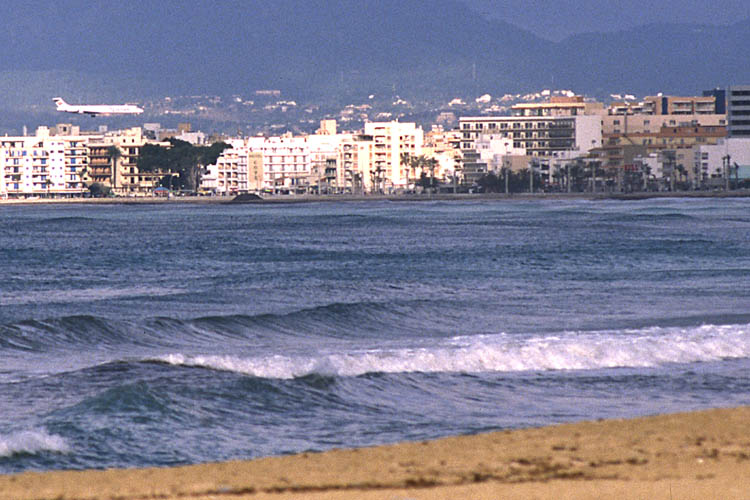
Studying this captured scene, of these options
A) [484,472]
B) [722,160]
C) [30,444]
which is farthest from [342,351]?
[722,160]

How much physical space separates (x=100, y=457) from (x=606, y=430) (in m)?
4.59

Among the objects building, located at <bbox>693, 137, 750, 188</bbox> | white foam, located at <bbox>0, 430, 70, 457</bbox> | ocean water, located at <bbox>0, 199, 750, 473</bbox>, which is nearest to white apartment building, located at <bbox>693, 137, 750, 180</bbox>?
building, located at <bbox>693, 137, 750, 188</bbox>

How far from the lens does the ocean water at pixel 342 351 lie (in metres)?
13.4

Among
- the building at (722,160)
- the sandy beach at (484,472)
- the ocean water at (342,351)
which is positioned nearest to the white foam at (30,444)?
the ocean water at (342,351)

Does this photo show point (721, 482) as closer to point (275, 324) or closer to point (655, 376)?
point (655, 376)

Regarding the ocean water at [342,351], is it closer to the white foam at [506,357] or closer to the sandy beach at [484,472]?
the white foam at [506,357]

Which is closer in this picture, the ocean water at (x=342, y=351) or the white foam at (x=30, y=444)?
the white foam at (x=30, y=444)

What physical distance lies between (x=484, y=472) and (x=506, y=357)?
8905 millimetres

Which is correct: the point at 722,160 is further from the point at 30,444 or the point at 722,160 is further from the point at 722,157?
the point at 30,444

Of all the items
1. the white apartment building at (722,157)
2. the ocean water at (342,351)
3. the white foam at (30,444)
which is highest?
the white apartment building at (722,157)

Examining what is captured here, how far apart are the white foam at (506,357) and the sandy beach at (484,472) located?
5938 mm

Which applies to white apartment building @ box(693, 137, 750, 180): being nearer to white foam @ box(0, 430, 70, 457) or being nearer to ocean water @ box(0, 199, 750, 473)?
ocean water @ box(0, 199, 750, 473)

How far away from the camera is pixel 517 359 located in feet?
60.1

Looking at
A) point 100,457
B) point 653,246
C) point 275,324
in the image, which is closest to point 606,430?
point 100,457
